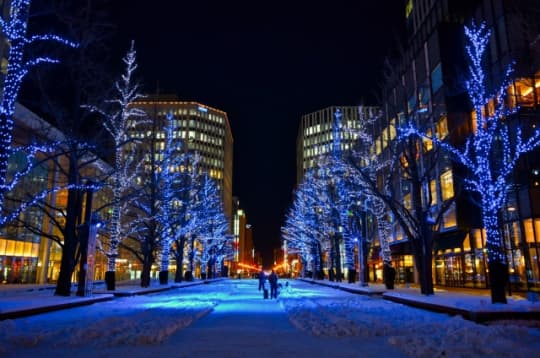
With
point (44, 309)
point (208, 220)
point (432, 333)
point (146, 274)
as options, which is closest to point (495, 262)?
point (432, 333)

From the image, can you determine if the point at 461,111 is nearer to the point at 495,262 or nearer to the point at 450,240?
the point at 450,240

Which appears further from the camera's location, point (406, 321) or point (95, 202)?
point (95, 202)

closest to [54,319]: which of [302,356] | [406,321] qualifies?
[302,356]

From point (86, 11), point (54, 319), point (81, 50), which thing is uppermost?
point (86, 11)

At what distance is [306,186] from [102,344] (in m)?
47.1

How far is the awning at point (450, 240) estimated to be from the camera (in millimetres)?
34469

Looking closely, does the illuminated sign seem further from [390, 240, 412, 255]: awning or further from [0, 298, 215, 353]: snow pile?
[0, 298, 215, 353]: snow pile

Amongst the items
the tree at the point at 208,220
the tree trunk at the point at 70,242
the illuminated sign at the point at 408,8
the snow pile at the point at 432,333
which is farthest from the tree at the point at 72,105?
the illuminated sign at the point at 408,8

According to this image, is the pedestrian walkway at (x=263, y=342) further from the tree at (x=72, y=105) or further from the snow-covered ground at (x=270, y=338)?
Answer: the tree at (x=72, y=105)

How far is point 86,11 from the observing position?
1852 cm

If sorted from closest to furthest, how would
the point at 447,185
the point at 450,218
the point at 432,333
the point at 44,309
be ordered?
the point at 432,333
the point at 44,309
the point at 450,218
the point at 447,185

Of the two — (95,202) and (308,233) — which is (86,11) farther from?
(95,202)

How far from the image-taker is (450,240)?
3609 cm

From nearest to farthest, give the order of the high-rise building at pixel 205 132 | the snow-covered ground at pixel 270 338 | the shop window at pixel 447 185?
1. the snow-covered ground at pixel 270 338
2. the shop window at pixel 447 185
3. the high-rise building at pixel 205 132
